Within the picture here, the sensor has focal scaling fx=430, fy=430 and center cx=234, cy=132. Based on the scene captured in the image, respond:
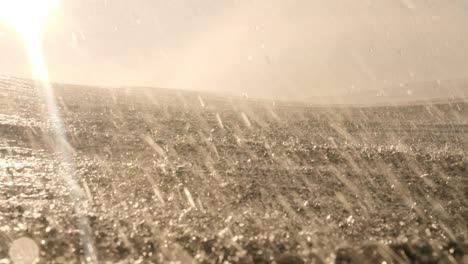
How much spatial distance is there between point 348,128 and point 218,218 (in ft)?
46.2

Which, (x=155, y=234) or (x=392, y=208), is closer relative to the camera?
(x=155, y=234)

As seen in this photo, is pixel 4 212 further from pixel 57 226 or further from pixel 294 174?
pixel 294 174

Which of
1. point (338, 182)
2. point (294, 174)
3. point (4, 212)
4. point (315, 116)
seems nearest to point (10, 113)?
point (4, 212)

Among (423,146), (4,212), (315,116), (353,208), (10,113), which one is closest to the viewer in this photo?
(4,212)

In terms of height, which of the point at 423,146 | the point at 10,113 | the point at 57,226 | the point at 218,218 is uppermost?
the point at 10,113

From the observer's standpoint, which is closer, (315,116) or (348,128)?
(348,128)

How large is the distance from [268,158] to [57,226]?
7516 millimetres

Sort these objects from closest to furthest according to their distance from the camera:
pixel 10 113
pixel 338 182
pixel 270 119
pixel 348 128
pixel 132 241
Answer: pixel 132 241, pixel 338 182, pixel 10 113, pixel 348 128, pixel 270 119

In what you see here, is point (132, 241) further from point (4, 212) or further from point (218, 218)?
point (4, 212)

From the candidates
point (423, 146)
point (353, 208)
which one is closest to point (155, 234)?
point (353, 208)

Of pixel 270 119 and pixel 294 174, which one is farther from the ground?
pixel 270 119

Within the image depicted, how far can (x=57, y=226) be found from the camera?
776 centimetres

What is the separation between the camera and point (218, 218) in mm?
8633

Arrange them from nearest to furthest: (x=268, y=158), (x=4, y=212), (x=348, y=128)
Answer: (x=4, y=212) → (x=268, y=158) → (x=348, y=128)
